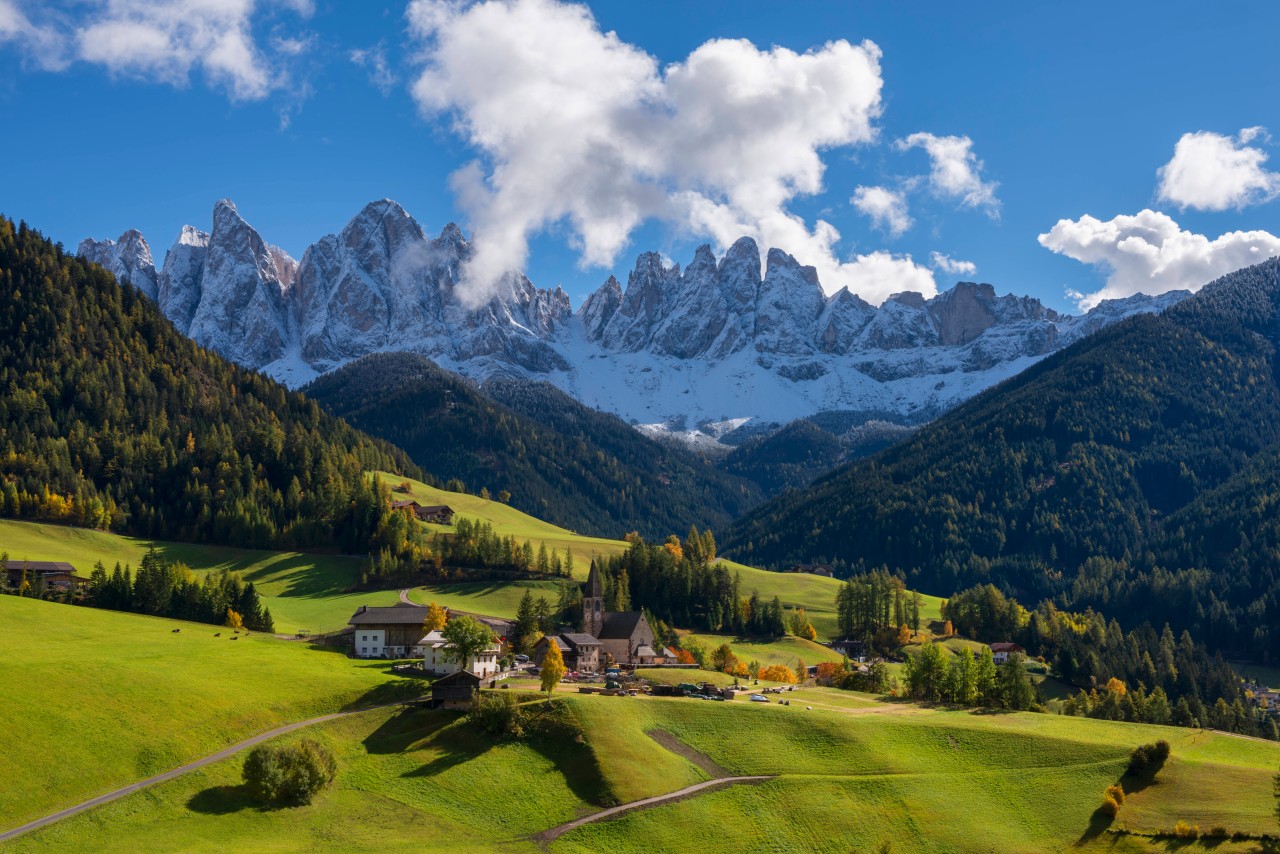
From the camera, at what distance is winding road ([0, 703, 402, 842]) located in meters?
70.2

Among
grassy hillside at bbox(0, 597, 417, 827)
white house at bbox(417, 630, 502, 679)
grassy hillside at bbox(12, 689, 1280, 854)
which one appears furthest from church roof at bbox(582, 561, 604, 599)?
grassy hillside at bbox(12, 689, 1280, 854)

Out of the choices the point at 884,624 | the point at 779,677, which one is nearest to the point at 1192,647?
the point at 884,624

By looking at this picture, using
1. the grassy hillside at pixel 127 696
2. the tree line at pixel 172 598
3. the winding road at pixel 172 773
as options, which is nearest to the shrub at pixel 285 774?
the winding road at pixel 172 773

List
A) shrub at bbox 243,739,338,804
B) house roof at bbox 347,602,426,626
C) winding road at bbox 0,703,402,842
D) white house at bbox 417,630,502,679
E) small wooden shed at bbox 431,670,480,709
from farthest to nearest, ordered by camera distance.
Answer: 1. house roof at bbox 347,602,426,626
2. white house at bbox 417,630,502,679
3. small wooden shed at bbox 431,670,480,709
4. shrub at bbox 243,739,338,804
5. winding road at bbox 0,703,402,842

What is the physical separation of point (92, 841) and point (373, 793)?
777 inches

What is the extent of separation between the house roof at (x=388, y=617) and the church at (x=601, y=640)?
48.9 feet

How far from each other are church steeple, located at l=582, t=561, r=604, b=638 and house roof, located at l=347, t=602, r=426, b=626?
2452cm

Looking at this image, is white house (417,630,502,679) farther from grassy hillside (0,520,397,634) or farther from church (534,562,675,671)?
grassy hillside (0,520,397,634)

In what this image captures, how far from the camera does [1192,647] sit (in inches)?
7830

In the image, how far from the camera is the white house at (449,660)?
112 metres

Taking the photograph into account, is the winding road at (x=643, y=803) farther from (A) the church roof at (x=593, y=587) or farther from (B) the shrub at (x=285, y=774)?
(A) the church roof at (x=593, y=587)

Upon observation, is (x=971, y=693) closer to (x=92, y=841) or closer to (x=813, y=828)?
(x=813, y=828)

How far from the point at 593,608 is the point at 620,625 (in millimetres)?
6515

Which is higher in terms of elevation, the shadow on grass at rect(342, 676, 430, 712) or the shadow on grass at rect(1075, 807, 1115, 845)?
the shadow on grass at rect(342, 676, 430, 712)
